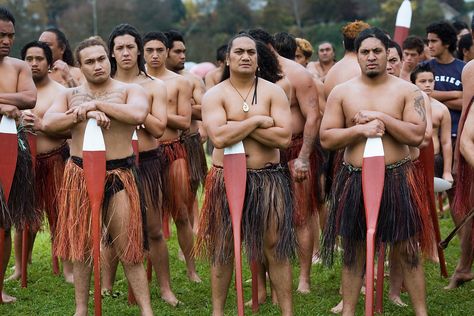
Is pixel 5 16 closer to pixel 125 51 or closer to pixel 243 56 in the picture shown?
pixel 125 51

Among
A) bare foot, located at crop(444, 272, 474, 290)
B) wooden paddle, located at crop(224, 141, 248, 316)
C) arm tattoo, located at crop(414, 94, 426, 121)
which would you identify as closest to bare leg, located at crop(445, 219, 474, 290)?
bare foot, located at crop(444, 272, 474, 290)

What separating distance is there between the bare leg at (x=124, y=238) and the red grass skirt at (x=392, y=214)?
1203 millimetres

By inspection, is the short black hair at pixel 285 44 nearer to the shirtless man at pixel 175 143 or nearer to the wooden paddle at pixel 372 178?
the shirtless man at pixel 175 143

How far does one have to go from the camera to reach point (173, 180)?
Result: 721 cm

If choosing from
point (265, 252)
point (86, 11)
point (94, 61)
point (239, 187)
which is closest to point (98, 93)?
point (94, 61)

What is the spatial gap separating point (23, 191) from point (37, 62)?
3.72ft

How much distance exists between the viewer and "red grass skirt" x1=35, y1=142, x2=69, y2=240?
23.1ft

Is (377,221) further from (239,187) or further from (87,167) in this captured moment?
(87,167)

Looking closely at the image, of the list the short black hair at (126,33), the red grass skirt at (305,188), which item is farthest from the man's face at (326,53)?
the short black hair at (126,33)

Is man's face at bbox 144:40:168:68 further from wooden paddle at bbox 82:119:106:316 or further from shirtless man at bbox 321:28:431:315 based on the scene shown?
shirtless man at bbox 321:28:431:315

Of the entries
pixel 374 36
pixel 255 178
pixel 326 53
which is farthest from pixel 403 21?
pixel 326 53

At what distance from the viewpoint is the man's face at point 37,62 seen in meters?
7.18

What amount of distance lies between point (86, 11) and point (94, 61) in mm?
42321

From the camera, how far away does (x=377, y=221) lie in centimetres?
564
